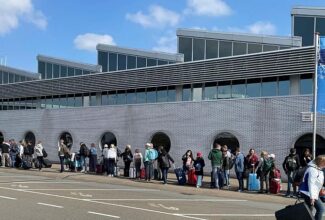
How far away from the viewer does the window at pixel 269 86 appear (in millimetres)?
23422

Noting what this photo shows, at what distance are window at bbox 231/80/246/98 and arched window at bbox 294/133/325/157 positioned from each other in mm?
4083

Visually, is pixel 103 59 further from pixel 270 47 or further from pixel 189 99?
pixel 270 47

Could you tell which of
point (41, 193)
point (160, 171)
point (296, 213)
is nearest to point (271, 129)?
point (160, 171)

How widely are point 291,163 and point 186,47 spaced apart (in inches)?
605

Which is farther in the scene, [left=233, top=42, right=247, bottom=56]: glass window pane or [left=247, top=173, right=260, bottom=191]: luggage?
[left=233, top=42, right=247, bottom=56]: glass window pane

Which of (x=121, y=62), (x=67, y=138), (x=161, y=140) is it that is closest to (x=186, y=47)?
(x=121, y=62)

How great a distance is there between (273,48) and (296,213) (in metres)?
20.0

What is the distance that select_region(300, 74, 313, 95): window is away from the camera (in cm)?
2219

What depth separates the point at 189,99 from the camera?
26.8 m

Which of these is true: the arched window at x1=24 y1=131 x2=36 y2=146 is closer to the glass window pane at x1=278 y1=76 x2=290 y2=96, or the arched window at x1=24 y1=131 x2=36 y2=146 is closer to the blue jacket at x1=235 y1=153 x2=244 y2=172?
the glass window pane at x1=278 y1=76 x2=290 y2=96

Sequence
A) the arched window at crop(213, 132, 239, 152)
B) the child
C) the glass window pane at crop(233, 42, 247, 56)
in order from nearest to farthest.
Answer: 1. the child
2. the arched window at crop(213, 132, 239, 152)
3. the glass window pane at crop(233, 42, 247, 56)

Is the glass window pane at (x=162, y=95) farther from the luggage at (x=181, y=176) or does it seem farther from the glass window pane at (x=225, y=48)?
the luggage at (x=181, y=176)

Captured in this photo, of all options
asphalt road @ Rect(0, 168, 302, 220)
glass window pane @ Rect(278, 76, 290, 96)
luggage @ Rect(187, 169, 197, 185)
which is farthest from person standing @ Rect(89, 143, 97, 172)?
glass window pane @ Rect(278, 76, 290, 96)

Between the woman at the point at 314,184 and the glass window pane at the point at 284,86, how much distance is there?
14803mm
